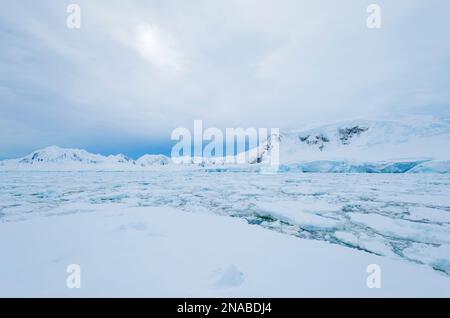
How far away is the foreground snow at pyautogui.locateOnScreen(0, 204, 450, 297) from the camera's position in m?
1.83

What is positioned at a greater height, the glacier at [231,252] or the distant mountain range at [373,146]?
the distant mountain range at [373,146]

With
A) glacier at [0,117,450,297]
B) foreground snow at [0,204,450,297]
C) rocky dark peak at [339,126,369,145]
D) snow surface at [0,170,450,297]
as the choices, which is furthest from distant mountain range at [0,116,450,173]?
foreground snow at [0,204,450,297]

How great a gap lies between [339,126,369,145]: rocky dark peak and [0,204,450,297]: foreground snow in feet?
202

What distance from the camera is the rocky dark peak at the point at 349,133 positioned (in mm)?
56181

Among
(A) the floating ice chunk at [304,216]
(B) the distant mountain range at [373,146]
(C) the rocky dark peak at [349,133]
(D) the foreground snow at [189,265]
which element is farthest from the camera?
(C) the rocky dark peak at [349,133]

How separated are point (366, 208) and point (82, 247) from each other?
5.66 meters

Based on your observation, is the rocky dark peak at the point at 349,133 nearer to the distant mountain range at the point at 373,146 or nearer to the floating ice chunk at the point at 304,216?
the distant mountain range at the point at 373,146

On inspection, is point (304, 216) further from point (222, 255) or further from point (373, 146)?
point (373, 146)

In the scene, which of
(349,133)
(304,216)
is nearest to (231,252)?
(304,216)

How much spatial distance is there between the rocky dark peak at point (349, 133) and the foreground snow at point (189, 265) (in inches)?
2422

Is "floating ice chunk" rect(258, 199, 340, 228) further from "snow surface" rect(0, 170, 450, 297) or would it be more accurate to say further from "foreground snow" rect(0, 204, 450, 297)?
"foreground snow" rect(0, 204, 450, 297)

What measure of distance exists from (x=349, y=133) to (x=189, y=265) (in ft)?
224

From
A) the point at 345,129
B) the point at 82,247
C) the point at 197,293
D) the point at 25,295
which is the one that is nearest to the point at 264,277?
the point at 197,293

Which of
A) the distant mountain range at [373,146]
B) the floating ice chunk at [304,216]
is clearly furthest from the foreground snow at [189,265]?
the distant mountain range at [373,146]
